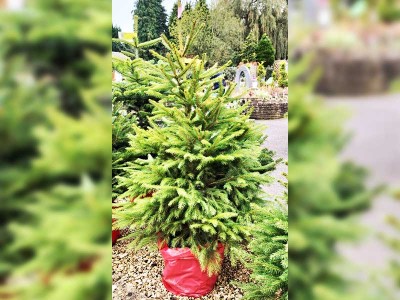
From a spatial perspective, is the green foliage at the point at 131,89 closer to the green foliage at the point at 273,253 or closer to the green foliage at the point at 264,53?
the green foliage at the point at 273,253

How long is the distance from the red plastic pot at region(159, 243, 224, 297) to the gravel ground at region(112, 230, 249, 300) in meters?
0.05

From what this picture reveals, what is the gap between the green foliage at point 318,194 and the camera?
475 millimetres

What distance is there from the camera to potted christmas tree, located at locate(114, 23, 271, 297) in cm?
192

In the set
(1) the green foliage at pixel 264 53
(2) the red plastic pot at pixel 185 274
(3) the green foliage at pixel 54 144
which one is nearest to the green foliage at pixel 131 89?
(2) the red plastic pot at pixel 185 274

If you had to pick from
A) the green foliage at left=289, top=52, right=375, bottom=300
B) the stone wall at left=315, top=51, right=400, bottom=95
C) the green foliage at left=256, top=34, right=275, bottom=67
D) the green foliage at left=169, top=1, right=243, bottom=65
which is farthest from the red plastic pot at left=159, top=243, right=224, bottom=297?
the green foliage at left=256, top=34, right=275, bottom=67

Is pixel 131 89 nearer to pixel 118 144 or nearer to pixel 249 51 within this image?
pixel 118 144

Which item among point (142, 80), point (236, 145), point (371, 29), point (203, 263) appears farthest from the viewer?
point (142, 80)

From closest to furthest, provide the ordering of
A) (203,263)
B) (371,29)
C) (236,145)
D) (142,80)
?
(371,29) < (203,263) < (236,145) < (142,80)

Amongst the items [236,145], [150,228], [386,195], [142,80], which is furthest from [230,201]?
[142,80]

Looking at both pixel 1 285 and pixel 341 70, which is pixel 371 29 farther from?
pixel 1 285

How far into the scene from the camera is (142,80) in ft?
11.7

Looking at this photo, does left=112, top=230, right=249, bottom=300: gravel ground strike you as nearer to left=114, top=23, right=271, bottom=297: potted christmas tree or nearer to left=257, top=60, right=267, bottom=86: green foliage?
left=114, top=23, right=271, bottom=297: potted christmas tree

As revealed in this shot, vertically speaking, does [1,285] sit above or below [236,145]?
below

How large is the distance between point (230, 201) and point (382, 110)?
173cm
